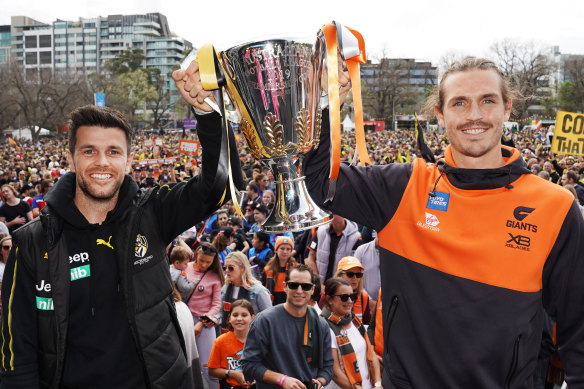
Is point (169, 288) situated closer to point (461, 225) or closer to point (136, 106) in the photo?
point (461, 225)

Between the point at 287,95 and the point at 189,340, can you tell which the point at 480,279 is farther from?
the point at 189,340

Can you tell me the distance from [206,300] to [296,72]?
158 inches

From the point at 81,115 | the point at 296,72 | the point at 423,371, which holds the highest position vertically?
the point at 296,72

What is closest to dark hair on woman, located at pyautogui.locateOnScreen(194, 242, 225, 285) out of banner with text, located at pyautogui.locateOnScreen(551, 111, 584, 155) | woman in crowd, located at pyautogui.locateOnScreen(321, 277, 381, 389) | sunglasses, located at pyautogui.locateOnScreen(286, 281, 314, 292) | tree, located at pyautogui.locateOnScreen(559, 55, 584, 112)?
woman in crowd, located at pyautogui.locateOnScreen(321, 277, 381, 389)

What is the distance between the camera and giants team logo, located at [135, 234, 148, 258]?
88.1 inches

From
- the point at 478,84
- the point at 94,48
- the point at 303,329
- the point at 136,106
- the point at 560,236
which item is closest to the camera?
the point at 560,236

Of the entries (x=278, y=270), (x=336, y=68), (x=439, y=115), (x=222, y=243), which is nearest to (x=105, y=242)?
(x=336, y=68)

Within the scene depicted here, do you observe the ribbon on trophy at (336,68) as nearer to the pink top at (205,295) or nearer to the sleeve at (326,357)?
the sleeve at (326,357)

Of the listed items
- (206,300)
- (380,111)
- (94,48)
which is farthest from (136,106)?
(206,300)

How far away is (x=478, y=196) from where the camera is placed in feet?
6.46

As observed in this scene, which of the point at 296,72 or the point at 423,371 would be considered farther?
the point at 296,72

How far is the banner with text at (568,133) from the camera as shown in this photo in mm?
10703

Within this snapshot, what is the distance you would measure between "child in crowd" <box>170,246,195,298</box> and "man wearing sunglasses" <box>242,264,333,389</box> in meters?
1.76

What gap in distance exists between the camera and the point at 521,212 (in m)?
1.91
